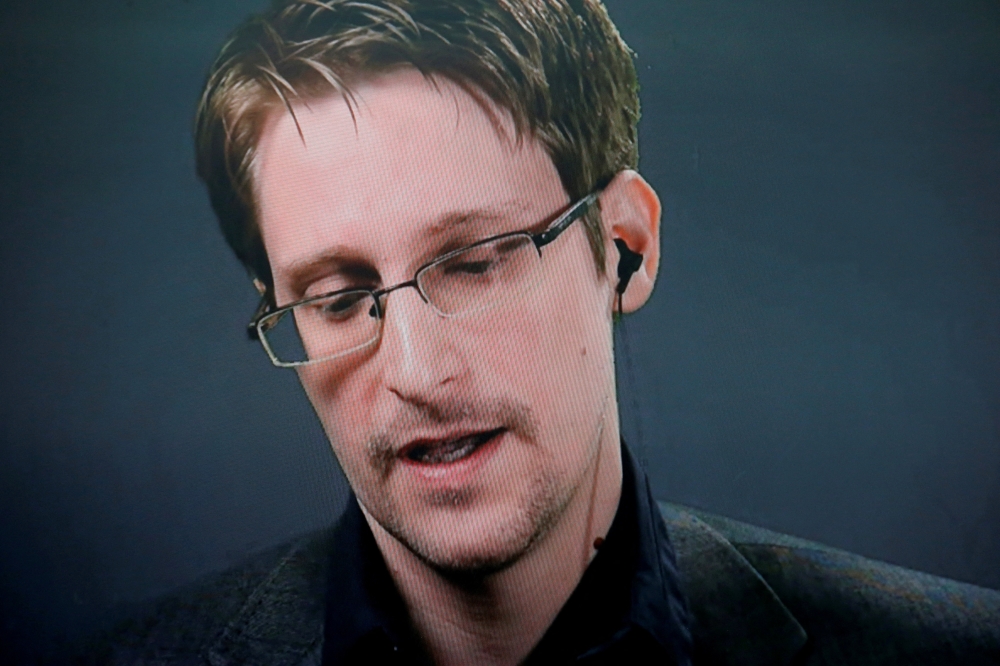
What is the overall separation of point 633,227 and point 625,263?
0.06 meters

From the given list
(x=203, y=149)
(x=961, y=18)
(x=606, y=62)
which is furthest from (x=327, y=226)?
(x=961, y=18)

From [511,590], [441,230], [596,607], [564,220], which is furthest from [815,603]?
[441,230]

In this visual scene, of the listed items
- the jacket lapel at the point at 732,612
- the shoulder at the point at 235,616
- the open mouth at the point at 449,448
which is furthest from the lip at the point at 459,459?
the jacket lapel at the point at 732,612

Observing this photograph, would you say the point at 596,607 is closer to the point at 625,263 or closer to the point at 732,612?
the point at 732,612

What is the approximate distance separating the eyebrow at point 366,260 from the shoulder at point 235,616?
0.42 metres

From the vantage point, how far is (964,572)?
1.44 m

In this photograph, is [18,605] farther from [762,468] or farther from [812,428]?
[812,428]

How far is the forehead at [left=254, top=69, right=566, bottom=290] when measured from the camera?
114cm

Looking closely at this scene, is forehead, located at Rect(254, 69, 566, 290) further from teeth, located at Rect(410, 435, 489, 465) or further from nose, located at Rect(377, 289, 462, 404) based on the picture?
teeth, located at Rect(410, 435, 489, 465)

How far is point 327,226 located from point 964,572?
1221 mm

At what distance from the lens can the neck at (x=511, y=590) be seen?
3.92 feet

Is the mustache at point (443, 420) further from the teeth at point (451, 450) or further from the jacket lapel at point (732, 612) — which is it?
the jacket lapel at point (732, 612)

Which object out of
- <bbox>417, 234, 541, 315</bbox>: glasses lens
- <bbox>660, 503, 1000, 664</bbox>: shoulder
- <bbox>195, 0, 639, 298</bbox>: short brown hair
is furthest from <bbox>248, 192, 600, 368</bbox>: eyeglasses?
<bbox>660, 503, 1000, 664</bbox>: shoulder

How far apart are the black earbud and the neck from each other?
213 millimetres
